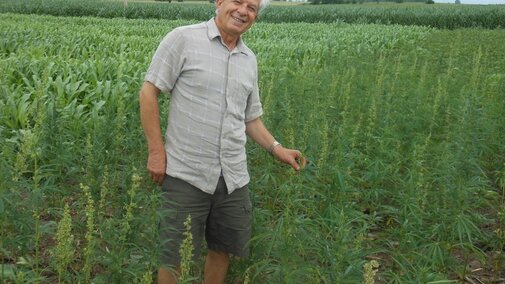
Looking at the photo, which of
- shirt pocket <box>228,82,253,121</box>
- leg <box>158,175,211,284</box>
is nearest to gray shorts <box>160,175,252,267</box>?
leg <box>158,175,211,284</box>

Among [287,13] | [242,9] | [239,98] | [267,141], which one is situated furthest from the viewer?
[287,13]

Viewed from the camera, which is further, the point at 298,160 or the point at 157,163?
the point at 298,160

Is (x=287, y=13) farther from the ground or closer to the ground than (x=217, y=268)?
closer to the ground

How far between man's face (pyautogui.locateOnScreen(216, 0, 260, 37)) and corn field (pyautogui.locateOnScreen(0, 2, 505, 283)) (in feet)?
1.99

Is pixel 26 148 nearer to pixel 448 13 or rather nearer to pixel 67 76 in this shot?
pixel 67 76

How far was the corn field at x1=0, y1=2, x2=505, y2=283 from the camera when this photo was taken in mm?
2701

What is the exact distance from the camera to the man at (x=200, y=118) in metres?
2.99

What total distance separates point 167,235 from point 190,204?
195 mm

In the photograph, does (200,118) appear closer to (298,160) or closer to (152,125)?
(152,125)

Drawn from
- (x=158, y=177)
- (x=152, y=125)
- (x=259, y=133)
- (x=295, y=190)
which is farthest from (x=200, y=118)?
(x=295, y=190)

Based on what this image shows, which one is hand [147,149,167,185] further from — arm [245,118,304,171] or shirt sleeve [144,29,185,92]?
arm [245,118,304,171]

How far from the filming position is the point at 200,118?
304 cm

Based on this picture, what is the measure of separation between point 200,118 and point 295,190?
76 centimetres

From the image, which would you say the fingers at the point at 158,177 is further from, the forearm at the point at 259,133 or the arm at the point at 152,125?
the forearm at the point at 259,133
